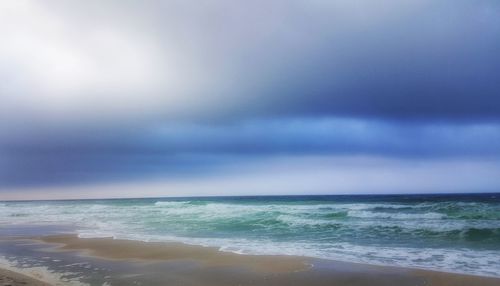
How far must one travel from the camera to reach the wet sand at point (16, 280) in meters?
8.63

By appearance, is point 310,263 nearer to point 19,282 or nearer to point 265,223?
point 19,282

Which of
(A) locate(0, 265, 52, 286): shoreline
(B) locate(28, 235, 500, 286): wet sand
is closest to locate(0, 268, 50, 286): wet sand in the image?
(A) locate(0, 265, 52, 286): shoreline

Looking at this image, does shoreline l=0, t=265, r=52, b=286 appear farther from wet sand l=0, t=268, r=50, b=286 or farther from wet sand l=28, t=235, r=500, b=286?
wet sand l=28, t=235, r=500, b=286

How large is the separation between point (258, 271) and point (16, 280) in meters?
5.73

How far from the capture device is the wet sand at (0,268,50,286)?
8.63 metres

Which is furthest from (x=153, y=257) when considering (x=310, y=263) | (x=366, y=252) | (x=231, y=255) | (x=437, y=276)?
(x=437, y=276)

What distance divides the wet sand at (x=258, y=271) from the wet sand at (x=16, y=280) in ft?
5.92

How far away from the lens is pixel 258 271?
33.5ft

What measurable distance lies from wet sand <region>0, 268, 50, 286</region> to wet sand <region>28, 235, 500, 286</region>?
71.0 inches

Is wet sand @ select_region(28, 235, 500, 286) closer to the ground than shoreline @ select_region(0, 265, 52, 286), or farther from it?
closer to the ground

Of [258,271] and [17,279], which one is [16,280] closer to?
[17,279]

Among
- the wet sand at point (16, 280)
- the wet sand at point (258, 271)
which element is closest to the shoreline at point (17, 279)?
the wet sand at point (16, 280)

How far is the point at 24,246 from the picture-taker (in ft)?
55.7

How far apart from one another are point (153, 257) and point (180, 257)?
94 cm
